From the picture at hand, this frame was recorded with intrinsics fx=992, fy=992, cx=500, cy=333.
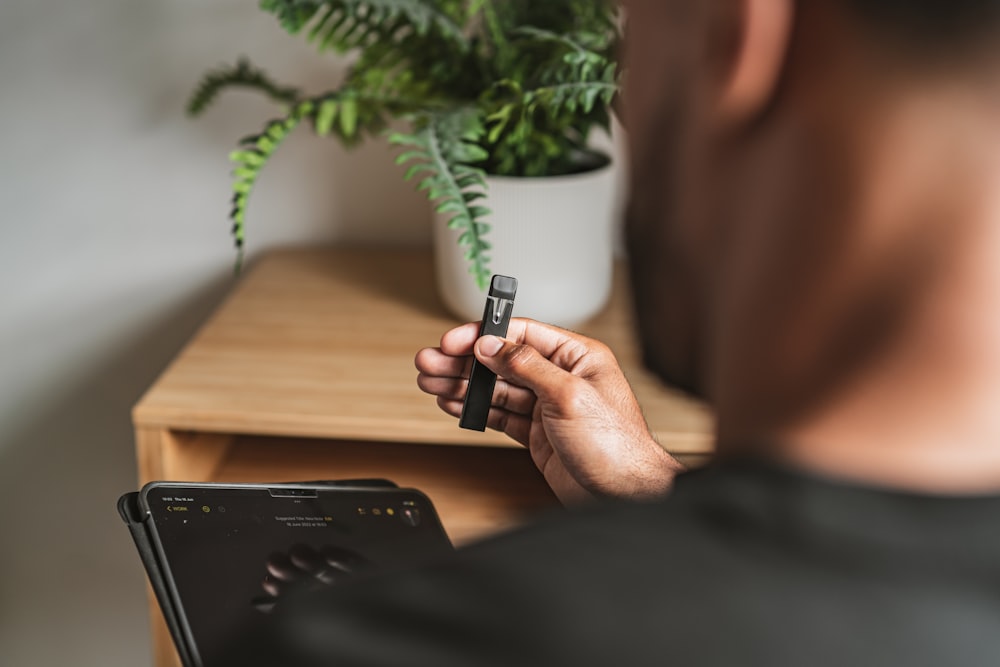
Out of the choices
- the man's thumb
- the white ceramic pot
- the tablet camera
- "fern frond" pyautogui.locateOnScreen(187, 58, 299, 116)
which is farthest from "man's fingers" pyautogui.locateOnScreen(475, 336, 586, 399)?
"fern frond" pyautogui.locateOnScreen(187, 58, 299, 116)

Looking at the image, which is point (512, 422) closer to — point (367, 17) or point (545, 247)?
point (545, 247)

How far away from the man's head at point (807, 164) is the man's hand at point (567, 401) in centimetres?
34

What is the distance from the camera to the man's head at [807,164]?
275 mm

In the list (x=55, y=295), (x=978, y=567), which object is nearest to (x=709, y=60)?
(x=978, y=567)

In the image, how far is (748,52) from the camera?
1.00ft

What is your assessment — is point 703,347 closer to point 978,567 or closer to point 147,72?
point 978,567

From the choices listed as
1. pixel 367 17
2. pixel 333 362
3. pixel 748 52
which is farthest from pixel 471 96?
pixel 748 52

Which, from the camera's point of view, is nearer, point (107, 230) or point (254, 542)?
point (254, 542)

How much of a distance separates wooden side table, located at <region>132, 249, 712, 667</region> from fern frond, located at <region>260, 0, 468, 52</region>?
0.31 meters

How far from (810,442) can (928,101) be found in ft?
0.33

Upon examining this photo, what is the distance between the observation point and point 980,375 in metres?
0.28

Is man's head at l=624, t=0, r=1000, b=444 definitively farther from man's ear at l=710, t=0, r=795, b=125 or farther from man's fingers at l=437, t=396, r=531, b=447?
man's fingers at l=437, t=396, r=531, b=447

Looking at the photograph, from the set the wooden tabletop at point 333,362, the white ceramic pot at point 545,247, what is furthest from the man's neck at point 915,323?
the white ceramic pot at point 545,247

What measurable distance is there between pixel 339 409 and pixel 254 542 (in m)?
0.26
